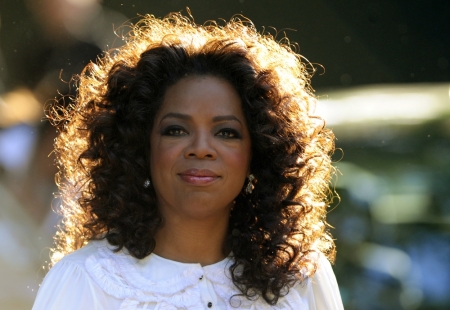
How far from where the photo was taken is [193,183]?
249 cm

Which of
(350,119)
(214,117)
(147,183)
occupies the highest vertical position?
(350,119)

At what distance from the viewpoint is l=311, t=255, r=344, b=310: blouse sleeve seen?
2682mm

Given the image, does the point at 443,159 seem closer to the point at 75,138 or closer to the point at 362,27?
the point at 362,27

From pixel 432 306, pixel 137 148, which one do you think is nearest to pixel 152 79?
pixel 137 148

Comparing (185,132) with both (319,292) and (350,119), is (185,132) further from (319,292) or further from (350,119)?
(350,119)

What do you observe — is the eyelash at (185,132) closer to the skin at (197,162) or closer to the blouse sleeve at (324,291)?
the skin at (197,162)

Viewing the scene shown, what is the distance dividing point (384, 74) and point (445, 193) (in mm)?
974

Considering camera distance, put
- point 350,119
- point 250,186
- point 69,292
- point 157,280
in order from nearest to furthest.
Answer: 1. point 69,292
2. point 157,280
3. point 250,186
4. point 350,119

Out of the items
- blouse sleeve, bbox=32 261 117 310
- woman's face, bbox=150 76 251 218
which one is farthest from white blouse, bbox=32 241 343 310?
woman's face, bbox=150 76 251 218

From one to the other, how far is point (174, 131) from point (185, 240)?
34 cm

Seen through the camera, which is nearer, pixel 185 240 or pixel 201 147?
pixel 201 147

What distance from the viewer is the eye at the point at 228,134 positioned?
8.48 feet

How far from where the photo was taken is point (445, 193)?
3.74 m

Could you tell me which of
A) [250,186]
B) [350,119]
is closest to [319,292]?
[250,186]
